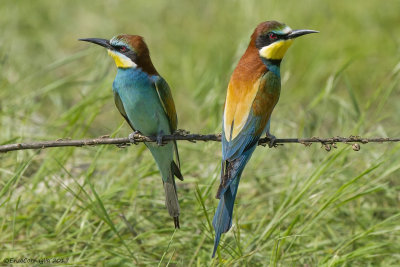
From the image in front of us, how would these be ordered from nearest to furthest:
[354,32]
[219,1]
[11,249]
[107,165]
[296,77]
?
[11,249]
[107,165]
[296,77]
[354,32]
[219,1]

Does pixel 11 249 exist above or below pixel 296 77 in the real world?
below

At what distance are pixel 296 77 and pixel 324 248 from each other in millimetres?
2142

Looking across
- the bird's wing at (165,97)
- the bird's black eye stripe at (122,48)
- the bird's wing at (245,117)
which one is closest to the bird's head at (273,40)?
the bird's wing at (245,117)

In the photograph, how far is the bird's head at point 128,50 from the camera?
2654 mm

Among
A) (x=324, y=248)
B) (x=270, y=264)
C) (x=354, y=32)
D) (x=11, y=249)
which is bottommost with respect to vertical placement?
(x=11, y=249)

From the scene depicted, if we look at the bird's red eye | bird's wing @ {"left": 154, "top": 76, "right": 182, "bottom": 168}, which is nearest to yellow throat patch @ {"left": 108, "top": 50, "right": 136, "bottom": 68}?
bird's wing @ {"left": 154, "top": 76, "right": 182, "bottom": 168}

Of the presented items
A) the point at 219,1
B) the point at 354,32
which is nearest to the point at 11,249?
the point at 354,32

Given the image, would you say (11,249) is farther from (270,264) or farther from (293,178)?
(293,178)

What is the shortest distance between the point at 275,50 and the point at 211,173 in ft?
2.39

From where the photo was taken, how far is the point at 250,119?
2.42 metres

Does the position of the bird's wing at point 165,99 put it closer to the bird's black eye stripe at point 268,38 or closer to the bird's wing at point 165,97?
the bird's wing at point 165,97

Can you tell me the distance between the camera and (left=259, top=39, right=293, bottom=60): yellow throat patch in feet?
8.41

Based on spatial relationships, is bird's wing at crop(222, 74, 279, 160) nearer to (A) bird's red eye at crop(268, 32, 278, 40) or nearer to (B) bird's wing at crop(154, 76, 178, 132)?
(A) bird's red eye at crop(268, 32, 278, 40)

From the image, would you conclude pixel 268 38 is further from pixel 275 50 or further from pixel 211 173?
pixel 211 173
